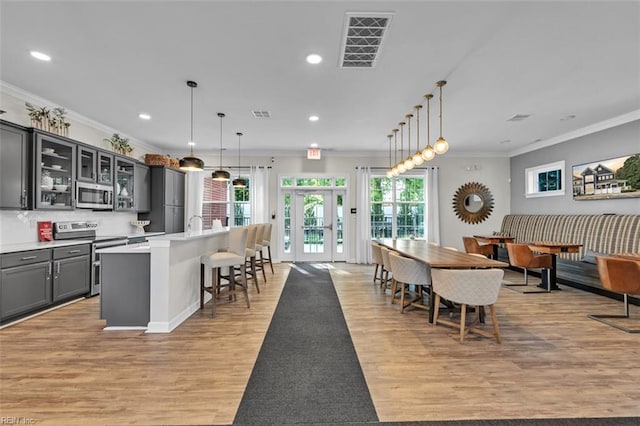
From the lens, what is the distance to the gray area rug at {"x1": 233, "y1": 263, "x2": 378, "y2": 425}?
1.94 m

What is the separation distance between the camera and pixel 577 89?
402cm

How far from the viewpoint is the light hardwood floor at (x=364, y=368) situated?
199cm

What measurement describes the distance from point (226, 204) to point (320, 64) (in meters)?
5.41

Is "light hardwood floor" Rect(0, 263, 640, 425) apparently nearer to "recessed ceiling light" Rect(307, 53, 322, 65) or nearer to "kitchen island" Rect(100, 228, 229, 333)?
"kitchen island" Rect(100, 228, 229, 333)

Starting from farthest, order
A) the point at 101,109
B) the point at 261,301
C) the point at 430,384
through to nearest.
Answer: the point at 101,109, the point at 261,301, the point at 430,384

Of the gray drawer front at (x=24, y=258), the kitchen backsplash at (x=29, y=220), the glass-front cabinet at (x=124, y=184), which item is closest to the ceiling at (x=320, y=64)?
the glass-front cabinet at (x=124, y=184)

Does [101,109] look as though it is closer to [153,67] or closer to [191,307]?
[153,67]

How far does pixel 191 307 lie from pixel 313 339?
5.71 feet

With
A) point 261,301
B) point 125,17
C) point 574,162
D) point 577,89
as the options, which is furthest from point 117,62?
point 574,162

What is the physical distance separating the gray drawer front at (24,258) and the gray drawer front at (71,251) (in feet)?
0.37

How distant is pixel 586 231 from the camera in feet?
18.1

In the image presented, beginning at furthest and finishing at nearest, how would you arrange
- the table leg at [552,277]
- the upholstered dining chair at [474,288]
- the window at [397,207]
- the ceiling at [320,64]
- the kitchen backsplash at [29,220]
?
1. the window at [397,207]
2. the table leg at [552,277]
3. the kitchen backsplash at [29,220]
4. the upholstered dining chair at [474,288]
5. the ceiling at [320,64]

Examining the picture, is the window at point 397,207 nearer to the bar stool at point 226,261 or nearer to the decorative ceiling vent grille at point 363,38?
the bar stool at point 226,261

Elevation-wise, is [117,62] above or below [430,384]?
above
